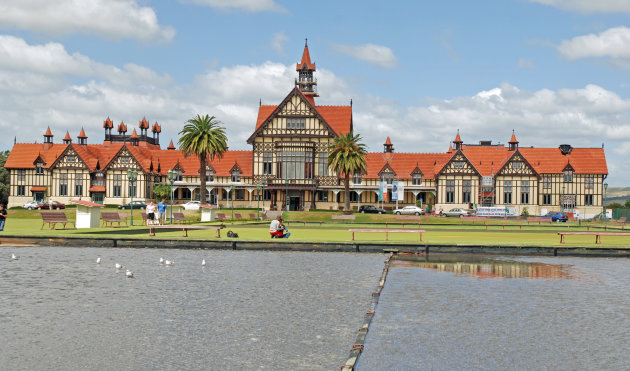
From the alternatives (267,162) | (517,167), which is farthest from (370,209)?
(517,167)

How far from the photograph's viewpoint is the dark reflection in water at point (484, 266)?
20500 millimetres

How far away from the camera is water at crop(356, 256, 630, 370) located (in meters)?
10.0

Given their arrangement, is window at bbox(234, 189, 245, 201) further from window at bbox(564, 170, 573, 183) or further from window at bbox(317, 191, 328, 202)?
window at bbox(564, 170, 573, 183)

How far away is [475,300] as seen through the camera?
597 inches

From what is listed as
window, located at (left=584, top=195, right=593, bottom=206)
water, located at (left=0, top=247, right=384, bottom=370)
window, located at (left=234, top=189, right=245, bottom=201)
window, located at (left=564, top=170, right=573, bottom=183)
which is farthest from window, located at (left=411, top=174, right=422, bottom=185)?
water, located at (left=0, top=247, right=384, bottom=370)

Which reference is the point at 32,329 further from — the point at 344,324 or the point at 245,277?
the point at 245,277

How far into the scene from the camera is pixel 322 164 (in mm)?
91812

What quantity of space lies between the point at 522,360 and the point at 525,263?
595 inches

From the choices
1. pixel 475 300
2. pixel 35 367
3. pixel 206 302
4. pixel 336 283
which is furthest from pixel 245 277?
pixel 35 367

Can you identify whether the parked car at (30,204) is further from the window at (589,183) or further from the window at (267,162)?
the window at (589,183)

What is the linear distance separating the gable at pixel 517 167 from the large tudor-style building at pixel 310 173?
14 centimetres

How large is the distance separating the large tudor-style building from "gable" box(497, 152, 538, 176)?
0.14 metres

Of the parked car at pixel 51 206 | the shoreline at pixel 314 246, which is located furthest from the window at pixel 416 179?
the shoreline at pixel 314 246

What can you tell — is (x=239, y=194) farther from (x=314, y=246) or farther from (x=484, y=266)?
(x=484, y=266)
